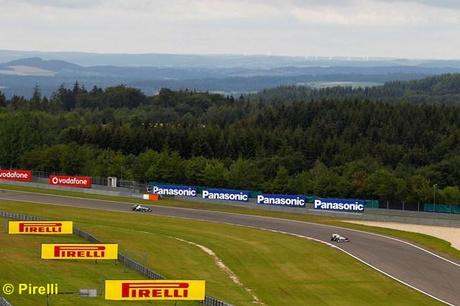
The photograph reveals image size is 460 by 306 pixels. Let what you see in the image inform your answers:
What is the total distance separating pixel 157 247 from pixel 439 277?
22.7 metres

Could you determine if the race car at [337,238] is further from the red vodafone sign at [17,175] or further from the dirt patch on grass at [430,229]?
the red vodafone sign at [17,175]

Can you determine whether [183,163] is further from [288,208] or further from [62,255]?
[62,255]

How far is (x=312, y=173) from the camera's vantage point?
13862 cm

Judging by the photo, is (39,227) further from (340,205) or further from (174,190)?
(174,190)

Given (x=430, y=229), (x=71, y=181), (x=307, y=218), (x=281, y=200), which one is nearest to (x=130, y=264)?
(x=430, y=229)

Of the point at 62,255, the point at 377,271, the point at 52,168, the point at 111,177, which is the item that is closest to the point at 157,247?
the point at 62,255

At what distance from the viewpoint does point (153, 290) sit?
153 ft

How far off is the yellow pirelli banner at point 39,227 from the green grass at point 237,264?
114 centimetres

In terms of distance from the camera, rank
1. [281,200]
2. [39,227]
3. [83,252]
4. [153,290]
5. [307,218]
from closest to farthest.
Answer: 1. [153,290]
2. [83,252]
3. [39,227]
4. [307,218]
5. [281,200]

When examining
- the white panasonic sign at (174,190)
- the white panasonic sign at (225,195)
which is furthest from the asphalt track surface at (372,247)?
the white panasonic sign at (225,195)

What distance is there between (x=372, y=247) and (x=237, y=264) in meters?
16.8

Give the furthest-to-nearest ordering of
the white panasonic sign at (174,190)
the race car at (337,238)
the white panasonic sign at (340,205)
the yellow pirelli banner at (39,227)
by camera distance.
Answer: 1. the white panasonic sign at (174,190)
2. the white panasonic sign at (340,205)
3. the race car at (337,238)
4. the yellow pirelli banner at (39,227)

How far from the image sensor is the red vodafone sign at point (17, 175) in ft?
438

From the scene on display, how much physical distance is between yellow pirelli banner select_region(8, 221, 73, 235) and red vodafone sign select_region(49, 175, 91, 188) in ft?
165
